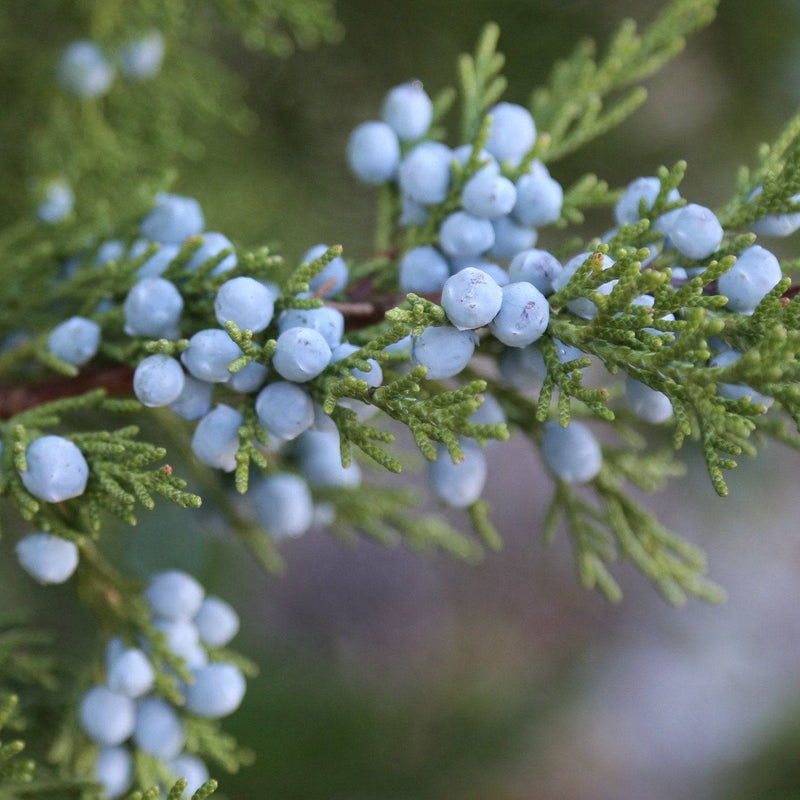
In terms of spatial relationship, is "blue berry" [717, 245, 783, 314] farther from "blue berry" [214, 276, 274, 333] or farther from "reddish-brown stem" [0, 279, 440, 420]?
"blue berry" [214, 276, 274, 333]

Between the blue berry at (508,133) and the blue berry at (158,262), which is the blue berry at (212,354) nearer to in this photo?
the blue berry at (158,262)

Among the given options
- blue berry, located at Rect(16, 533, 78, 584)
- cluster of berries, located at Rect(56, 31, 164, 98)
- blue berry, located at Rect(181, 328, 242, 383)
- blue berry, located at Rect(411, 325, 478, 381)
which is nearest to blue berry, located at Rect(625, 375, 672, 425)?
blue berry, located at Rect(411, 325, 478, 381)

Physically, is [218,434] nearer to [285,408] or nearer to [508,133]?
[285,408]

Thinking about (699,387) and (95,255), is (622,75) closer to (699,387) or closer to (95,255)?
(699,387)

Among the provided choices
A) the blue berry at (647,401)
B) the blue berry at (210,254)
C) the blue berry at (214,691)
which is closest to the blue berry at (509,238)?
the blue berry at (647,401)

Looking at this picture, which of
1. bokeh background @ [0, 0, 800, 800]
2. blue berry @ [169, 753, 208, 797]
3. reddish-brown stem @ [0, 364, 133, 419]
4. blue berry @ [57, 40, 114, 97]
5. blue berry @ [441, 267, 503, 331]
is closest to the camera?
blue berry @ [441, 267, 503, 331]
